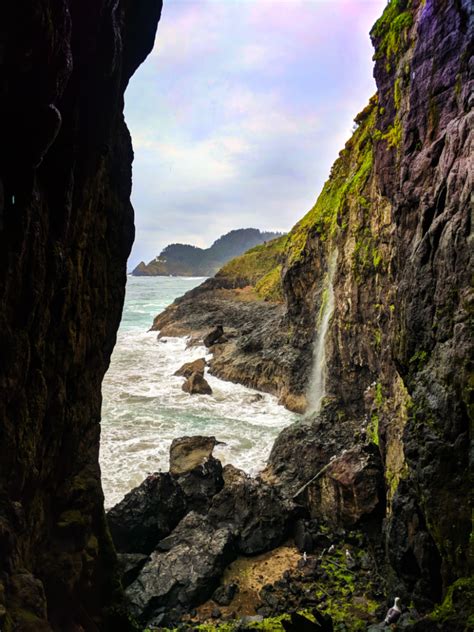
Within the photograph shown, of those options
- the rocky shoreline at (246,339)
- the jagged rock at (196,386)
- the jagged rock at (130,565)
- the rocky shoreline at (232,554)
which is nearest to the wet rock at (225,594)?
the rocky shoreline at (232,554)

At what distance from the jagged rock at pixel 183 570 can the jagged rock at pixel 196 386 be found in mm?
15954

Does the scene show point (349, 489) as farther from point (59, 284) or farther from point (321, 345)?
point (321, 345)

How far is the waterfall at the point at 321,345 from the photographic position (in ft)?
78.1

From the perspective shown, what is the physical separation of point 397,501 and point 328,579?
119 inches

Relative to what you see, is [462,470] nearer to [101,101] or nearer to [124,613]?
[124,613]

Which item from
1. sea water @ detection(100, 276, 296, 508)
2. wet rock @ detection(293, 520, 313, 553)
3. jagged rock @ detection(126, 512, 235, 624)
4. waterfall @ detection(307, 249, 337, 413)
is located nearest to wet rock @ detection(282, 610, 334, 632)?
jagged rock @ detection(126, 512, 235, 624)

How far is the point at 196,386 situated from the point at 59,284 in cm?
2212

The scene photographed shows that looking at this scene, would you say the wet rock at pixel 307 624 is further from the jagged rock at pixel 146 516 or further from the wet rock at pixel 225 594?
the jagged rock at pixel 146 516

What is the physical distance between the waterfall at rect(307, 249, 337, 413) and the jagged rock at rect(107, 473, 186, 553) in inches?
468

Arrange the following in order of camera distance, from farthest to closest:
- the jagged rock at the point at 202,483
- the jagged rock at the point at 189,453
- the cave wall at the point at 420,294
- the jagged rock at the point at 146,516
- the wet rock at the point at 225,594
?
the jagged rock at the point at 189,453 → the jagged rock at the point at 202,483 → the jagged rock at the point at 146,516 → the wet rock at the point at 225,594 → the cave wall at the point at 420,294

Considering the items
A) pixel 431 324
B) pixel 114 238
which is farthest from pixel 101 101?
pixel 431 324

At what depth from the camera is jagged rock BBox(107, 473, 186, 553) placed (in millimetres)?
12094

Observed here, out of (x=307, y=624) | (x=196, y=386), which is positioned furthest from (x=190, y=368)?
(x=307, y=624)

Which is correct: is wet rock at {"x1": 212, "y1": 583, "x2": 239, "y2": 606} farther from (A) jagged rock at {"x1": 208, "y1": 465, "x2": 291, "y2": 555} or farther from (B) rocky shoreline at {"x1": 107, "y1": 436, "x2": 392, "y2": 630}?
(A) jagged rock at {"x1": 208, "y1": 465, "x2": 291, "y2": 555}
